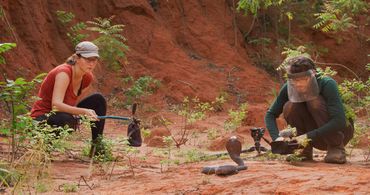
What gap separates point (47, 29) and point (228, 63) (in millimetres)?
4346

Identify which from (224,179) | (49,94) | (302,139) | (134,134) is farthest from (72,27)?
(224,179)

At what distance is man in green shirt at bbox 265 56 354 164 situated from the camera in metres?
6.02

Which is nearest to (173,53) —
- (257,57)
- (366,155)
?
(257,57)

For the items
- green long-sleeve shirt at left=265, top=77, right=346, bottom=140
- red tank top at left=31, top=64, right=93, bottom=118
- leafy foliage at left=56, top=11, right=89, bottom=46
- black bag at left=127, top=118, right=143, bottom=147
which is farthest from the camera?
leafy foliage at left=56, top=11, right=89, bottom=46

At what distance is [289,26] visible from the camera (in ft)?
51.4

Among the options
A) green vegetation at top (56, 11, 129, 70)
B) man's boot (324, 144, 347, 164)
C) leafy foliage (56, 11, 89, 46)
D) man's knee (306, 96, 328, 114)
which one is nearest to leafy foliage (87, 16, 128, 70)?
green vegetation at top (56, 11, 129, 70)

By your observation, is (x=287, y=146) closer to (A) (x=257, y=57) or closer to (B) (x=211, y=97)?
(B) (x=211, y=97)

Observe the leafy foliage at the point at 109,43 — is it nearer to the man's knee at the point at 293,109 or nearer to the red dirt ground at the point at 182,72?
the red dirt ground at the point at 182,72

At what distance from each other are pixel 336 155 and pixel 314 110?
45 cm

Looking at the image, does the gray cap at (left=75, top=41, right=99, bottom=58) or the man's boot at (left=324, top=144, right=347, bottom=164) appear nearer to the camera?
the man's boot at (left=324, top=144, right=347, bottom=164)

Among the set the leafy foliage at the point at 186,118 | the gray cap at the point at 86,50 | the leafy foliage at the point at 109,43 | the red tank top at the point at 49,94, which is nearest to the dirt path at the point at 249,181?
the red tank top at the point at 49,94

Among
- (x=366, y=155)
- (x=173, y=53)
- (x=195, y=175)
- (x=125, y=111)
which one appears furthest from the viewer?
(x=173, y=53)

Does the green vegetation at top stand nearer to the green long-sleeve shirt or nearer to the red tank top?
the red tank top

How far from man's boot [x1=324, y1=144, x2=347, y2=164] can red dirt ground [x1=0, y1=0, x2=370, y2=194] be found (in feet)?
0.31
